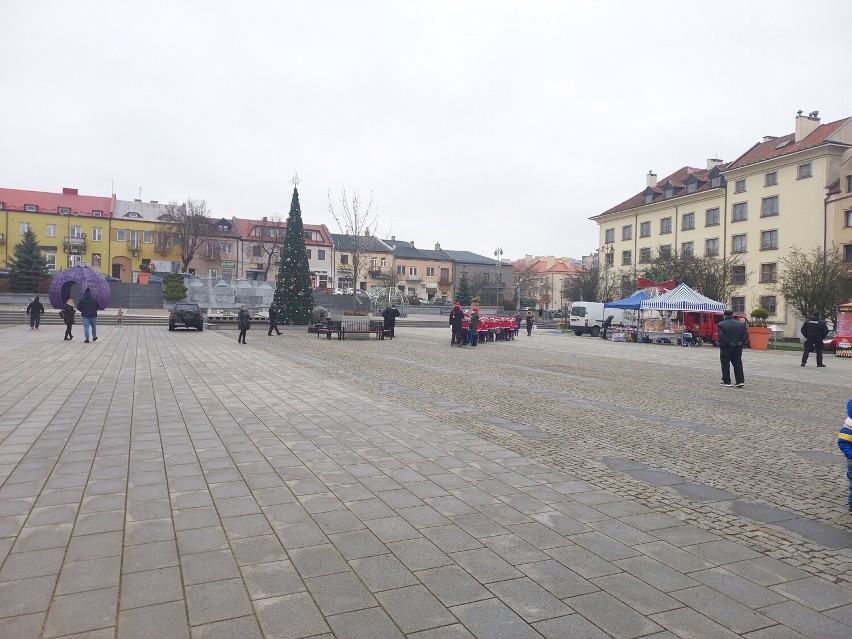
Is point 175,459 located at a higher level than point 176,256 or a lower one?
lower

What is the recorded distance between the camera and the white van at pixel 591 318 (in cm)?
4103

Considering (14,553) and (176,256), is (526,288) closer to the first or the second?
(176,256)

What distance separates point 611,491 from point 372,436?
3.00 meters

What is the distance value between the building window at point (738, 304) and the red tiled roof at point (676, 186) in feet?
34.1

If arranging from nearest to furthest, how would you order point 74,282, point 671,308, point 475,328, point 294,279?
point 475,328, point 671,308, point 294,279, point 74,282

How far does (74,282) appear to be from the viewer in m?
36.8

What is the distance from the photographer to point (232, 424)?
25.6 feet

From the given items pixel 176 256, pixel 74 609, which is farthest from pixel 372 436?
pixel 176 256

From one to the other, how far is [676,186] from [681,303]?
33.3 meters

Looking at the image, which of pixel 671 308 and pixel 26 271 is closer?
pixel 671 308

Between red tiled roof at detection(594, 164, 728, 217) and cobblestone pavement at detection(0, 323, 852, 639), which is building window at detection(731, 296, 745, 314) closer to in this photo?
red tiled roof at detection(594, 164, 728, 217)

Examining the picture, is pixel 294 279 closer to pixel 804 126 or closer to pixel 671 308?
pixel 671 308

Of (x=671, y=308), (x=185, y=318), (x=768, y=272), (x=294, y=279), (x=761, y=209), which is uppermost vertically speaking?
(x=761, y=209)

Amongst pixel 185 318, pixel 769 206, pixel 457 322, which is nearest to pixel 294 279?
pixel 185 318
